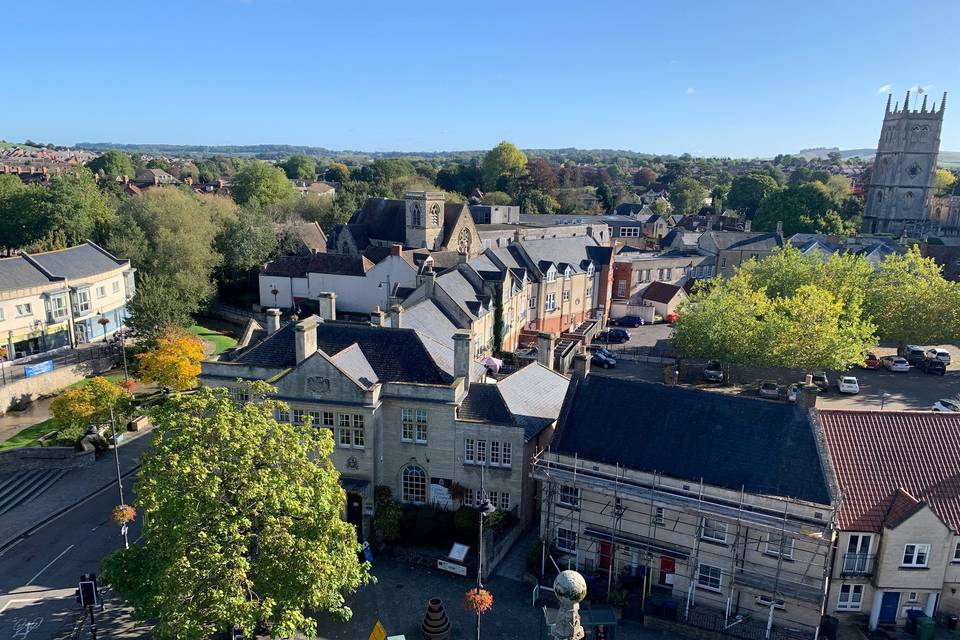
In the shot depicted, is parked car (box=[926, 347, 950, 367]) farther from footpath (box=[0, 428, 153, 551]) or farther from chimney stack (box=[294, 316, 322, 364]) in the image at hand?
footpath (box=[0, 428, 153, 551])

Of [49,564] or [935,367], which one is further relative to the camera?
[935,367]

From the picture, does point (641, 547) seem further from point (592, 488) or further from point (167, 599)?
point (167, 599)

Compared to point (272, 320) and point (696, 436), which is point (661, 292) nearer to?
point (696, 436)

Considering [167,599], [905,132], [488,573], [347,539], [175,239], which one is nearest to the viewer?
[167,599]

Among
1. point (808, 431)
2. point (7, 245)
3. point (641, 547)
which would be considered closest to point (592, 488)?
point (641, 547)

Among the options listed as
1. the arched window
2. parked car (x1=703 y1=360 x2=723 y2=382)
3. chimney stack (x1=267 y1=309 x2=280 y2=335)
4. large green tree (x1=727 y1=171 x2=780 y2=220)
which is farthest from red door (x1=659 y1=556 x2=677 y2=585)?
large green tree (x1=727 y1=171 x2=780 y2=220)

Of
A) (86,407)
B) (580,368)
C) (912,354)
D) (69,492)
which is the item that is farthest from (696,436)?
(912,354)
